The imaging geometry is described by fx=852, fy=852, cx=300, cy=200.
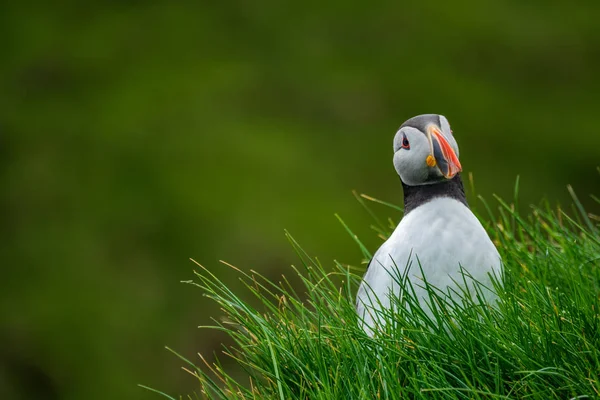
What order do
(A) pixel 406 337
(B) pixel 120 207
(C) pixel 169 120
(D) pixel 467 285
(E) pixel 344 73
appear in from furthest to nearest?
1. (E) pixel 344 73
2. (C) pixel 169 120
3. (B) pixel 120 207
4. (D) pixel 467 285
5. (A) pixel 406 337

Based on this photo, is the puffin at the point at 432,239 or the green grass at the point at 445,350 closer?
the green grass at the point at 445,350

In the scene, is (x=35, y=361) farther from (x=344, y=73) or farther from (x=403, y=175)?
(x=403, y=175)

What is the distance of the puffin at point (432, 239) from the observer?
2881mm

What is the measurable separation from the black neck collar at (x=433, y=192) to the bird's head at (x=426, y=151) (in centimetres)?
3

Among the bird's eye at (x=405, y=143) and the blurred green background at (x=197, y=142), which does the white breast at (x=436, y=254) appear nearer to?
the bird's eye at (x=405, y=143)

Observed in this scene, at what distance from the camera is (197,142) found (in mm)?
8148

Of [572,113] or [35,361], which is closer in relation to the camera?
[35,361]

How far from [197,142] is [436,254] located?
549 centimetres

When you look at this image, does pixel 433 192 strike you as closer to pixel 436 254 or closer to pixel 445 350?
pixel 436 254

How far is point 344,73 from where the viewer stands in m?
9.01

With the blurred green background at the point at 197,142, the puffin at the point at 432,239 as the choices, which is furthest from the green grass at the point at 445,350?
the blurred green background at the point at 197,142

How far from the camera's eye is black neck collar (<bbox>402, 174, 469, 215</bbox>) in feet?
9.99

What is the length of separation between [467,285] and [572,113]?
6720 millimetres

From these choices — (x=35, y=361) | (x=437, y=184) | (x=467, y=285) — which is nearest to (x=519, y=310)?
(x=467, y=285)
